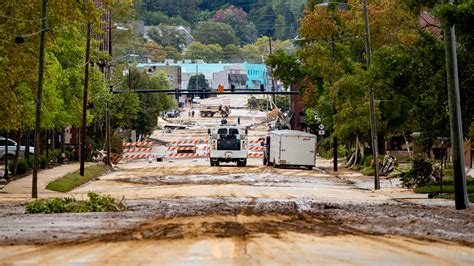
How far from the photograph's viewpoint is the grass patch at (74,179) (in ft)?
169

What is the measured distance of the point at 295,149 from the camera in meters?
77.5

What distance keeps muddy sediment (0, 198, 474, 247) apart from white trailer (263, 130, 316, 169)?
42117mm

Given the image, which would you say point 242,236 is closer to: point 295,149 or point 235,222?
point 235,222

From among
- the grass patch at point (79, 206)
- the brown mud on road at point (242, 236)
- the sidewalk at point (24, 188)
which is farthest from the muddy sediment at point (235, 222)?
the sidewalk at point (24, 188)

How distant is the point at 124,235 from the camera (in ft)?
71.7

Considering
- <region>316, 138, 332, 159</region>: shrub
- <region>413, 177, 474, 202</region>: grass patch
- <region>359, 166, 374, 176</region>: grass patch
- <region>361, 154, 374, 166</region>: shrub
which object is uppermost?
<region>316, 138, 332, 159</region>: shrub

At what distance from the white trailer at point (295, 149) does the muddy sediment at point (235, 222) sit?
42117mm

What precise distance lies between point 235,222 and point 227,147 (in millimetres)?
57214

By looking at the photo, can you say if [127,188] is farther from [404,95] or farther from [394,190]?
[404,95]

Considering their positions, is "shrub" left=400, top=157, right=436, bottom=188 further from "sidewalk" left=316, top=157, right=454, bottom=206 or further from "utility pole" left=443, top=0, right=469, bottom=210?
"utility pole" left=443, top=0, right=469, bottom=210

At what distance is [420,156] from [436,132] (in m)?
10.3

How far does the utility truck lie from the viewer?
3228 inches

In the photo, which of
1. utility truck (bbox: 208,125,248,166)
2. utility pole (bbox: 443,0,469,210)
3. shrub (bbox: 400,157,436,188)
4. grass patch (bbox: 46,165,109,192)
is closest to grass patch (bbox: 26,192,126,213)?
utility pole (bbox: 443,0,469,210)

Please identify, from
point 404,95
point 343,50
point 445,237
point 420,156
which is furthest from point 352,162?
point 445,237
